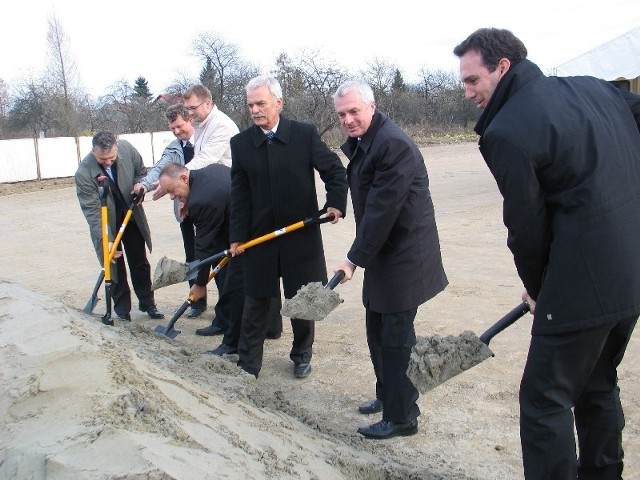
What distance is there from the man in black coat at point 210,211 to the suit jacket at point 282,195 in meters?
0.48

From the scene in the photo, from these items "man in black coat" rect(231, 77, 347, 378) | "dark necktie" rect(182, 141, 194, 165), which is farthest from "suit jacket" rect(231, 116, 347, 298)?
"dark necktie" rect(182, 141, 194, 165)

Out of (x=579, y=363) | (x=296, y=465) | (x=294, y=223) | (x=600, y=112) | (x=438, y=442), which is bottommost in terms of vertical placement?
(x=438, y=442)

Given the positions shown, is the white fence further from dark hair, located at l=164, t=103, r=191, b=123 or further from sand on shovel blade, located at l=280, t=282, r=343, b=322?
sand on shovel blade, located at l=280, t=282, r=343, b=322

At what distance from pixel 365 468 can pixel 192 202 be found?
2.93 metres

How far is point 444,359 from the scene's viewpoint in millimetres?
3420

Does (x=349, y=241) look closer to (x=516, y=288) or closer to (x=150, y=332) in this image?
(x=516, y=288)

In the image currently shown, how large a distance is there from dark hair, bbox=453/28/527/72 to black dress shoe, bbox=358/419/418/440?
2112 mm

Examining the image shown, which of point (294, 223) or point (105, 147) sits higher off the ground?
point (105, 147)

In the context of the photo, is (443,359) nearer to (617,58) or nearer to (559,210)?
(559,210)

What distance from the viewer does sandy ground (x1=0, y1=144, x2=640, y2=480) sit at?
2.53 metres

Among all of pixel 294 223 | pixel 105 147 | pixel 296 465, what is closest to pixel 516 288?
pixel 294 223

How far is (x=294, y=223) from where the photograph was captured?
5.00m

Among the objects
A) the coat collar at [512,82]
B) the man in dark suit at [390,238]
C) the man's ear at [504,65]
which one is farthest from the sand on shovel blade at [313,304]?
the man's ear at [504,65]

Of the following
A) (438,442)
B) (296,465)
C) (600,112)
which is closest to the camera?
(600,112)
